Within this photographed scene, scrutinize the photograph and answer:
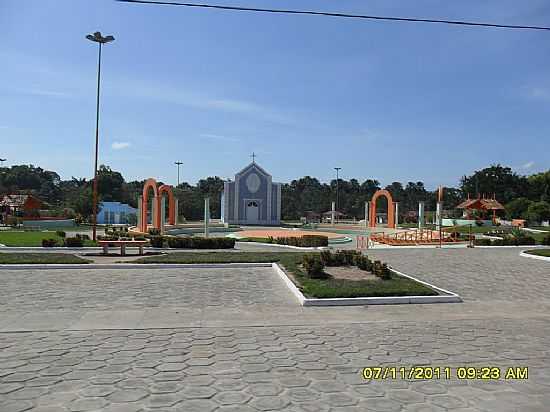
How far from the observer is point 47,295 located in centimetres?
1046

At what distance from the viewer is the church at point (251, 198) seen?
173 feet

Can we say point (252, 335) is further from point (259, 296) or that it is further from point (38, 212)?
point (38, 212)

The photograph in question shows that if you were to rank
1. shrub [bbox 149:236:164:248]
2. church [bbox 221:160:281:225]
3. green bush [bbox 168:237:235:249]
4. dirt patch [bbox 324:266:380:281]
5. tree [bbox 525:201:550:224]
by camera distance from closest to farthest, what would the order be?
dirt patch [bbox 324:266:380:281] → shrub [bbox 149:236:164:248] → green bush [bbox 168:237:235:249] → tree [bbox 525:201:550:224] → church [bbox 221:160:281:225]

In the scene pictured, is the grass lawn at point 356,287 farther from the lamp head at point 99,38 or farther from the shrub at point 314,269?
the lamp head at point 99,38

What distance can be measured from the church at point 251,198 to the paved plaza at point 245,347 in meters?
40.2

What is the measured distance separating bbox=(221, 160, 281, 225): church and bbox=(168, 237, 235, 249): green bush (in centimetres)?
2931

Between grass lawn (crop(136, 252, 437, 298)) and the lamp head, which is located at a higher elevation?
the lamp head

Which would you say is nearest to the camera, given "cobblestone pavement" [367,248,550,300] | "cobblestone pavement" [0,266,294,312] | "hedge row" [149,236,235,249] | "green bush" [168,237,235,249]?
"cobblestone pavement" [0,266,294,312]

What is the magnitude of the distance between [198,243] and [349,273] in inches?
442

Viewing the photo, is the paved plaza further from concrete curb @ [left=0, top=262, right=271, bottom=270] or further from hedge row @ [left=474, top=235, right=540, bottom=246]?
hedge row @ [left=474, top=235, right=540, bottom=246]

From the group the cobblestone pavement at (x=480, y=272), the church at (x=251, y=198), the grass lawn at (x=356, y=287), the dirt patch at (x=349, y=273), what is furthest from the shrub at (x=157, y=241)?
the church at (x=251, y=198)

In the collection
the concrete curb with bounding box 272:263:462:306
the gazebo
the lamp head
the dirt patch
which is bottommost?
the concrete curb with bounding box 272:263:462:306

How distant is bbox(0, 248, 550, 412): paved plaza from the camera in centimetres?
486

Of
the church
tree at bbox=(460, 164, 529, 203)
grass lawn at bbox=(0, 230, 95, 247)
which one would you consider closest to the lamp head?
grass lawn at bbox=(0, 230, 95, 247)
